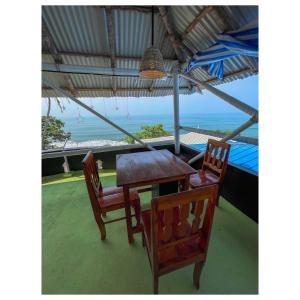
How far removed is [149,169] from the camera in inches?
66.3

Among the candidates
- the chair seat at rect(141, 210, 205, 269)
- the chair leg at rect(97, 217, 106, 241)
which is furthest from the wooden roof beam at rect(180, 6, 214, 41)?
the chair leg at rect(97, 217, 106, 241)

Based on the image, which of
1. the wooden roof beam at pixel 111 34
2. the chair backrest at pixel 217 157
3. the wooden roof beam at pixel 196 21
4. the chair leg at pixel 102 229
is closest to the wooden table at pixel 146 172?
the chair leg at pixel 102 229

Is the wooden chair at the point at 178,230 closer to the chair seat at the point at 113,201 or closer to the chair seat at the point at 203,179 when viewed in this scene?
the chair seat at the point at 113,201

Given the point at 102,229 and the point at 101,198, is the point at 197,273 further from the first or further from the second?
the point at 101,198

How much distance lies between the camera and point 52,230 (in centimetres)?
192

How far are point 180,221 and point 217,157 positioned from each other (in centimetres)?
154

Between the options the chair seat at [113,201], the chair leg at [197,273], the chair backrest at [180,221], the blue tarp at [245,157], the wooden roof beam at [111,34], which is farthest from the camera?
the wooden roof beam at [111,34]

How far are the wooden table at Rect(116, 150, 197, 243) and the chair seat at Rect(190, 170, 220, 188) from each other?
1.07 ft

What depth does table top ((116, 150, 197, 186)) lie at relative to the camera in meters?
1.47

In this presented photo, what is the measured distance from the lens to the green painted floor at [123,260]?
4.12ft

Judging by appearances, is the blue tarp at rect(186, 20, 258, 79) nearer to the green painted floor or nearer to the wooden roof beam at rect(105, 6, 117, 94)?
the wooden roof beam at rect(105, 6, 117, 94)

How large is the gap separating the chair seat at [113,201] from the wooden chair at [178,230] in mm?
535

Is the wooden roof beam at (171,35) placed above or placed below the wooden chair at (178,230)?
above
